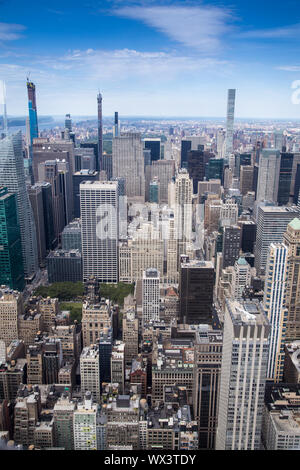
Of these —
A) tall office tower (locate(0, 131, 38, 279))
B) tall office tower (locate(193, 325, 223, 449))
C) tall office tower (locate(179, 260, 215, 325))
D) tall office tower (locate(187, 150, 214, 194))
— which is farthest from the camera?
tall office tower (locate(187, 150, 214, 194))

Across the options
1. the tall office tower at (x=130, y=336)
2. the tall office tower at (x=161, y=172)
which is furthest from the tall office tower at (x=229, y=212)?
the tall office tower at (x=130, y=336)

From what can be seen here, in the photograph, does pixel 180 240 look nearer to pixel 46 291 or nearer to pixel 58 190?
pixel 46 291

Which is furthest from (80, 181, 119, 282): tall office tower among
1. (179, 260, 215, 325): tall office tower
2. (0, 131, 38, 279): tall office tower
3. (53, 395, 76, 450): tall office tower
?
(53, 395, 76, 450): tall office tower

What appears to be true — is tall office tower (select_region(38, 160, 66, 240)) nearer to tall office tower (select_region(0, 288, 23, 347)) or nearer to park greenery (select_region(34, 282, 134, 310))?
park greenery (select_region(34, 282, 134, 310))

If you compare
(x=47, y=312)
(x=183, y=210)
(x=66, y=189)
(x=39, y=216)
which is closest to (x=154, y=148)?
(x=66, y=189)

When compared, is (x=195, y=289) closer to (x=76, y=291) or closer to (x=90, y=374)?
(x=76, y=291)
